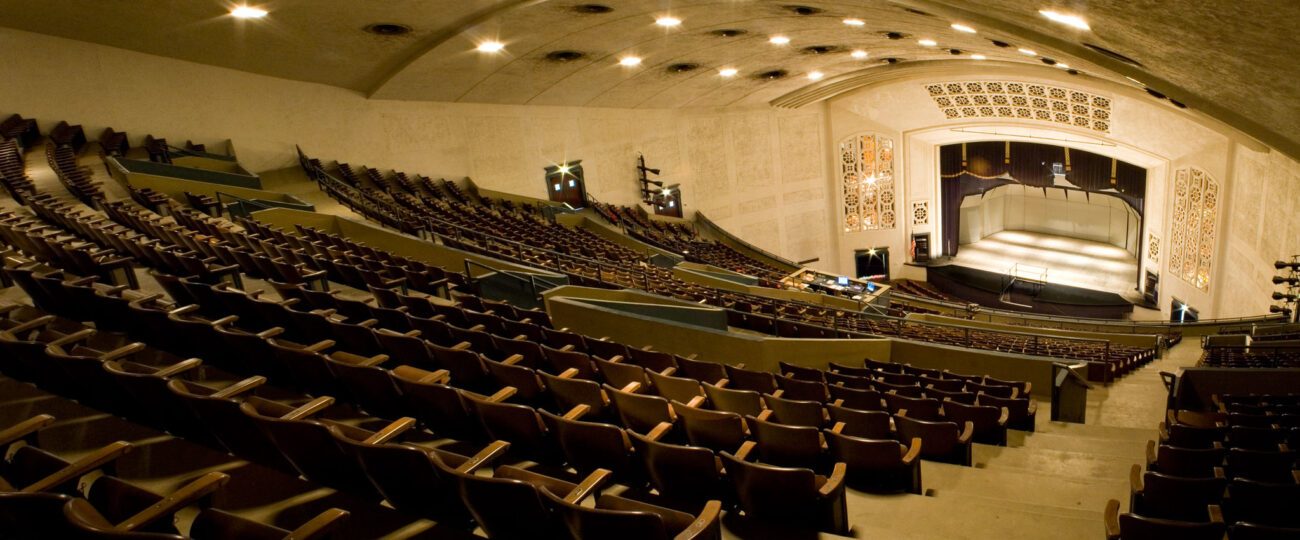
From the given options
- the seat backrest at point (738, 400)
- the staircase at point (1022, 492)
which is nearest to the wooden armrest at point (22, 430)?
the seat backrest at point (738, 400)

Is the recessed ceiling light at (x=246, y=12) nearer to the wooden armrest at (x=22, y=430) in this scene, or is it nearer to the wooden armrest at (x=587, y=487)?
the wooden armrest at (x=22, y=430)

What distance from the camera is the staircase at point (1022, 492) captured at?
3.29 metres

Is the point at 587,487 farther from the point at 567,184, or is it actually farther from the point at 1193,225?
the point at 1193,225

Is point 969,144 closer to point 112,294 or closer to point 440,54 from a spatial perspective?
point 440,54

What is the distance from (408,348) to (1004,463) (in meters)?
3.80

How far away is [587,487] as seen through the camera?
2.56 meters

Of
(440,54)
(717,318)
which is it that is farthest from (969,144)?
(717,318)

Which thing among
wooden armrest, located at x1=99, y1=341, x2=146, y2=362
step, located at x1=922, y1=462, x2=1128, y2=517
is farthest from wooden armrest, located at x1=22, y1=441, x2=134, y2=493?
step, located at x1=922, y1=462, x2=1128, y2=517

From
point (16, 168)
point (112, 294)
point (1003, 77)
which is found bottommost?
point (112, 294)

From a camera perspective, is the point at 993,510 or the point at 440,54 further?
the point at 440,54

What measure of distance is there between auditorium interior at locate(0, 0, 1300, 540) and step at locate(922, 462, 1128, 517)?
35mm

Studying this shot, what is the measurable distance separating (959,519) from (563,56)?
12.9 meters

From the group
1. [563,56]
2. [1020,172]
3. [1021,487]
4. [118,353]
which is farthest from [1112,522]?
[1020,172]

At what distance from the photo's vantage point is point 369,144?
1582 centimetres
